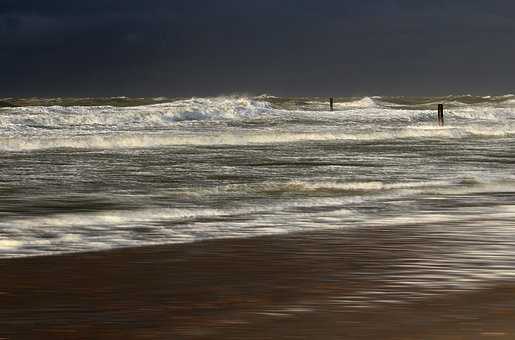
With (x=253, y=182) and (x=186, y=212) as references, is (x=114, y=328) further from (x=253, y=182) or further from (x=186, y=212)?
(x=253, y=182)

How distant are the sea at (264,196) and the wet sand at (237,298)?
35 cm

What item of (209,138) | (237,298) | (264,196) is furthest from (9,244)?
(209,138)

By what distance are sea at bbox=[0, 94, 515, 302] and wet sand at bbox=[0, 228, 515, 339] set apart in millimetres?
348

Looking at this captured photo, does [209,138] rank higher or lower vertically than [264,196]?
higher

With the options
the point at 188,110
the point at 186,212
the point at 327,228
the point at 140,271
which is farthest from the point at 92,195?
the point at 188,110

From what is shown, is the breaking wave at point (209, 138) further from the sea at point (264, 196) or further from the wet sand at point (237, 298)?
the wet sand at point (237, 298)

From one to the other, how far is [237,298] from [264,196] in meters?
6.92

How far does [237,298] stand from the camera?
5441mm

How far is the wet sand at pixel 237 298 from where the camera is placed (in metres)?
4.64

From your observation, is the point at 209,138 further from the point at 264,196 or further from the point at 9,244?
the point at 9,244

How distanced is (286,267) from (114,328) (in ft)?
6.52

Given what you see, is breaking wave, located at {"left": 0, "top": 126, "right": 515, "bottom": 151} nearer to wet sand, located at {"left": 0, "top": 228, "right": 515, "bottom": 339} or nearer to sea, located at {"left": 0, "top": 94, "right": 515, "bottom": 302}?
sea, located at {"left": 0, "top": 94, "right": 515, "bottom": 302}

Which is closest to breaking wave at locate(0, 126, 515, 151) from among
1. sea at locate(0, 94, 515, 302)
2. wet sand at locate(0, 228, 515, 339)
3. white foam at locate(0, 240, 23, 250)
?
sea at locate(0, 94, 515, 302)

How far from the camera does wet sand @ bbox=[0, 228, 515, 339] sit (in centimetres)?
464
